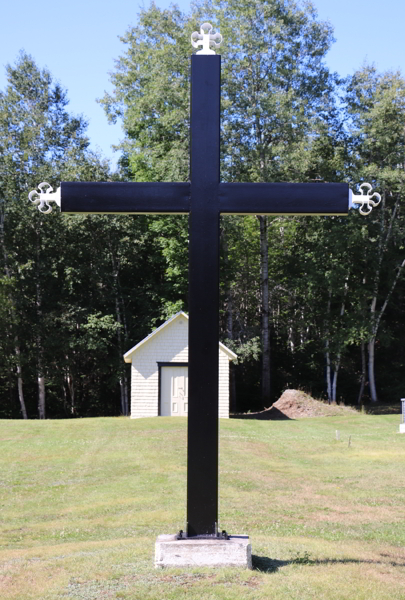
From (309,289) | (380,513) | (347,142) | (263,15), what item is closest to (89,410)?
(309,289)

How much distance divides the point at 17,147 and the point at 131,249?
756cm

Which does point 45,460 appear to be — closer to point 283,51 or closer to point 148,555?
point 148,555

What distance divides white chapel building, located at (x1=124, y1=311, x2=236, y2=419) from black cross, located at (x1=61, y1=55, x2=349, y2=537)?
21.1 m

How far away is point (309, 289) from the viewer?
3416 centimetres

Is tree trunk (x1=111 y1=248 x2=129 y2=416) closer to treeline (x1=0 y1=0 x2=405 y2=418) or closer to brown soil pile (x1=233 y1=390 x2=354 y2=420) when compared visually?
treeline (x1=0 y1=0 x2=405 y2=418)

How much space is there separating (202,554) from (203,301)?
2023 millimetres

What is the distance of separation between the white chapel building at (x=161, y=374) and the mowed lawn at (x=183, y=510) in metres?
3.35

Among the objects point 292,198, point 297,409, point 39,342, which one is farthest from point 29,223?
point 292,198

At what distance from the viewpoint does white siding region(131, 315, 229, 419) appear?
88.4ft

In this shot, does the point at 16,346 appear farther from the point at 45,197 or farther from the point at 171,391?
the point at 45,197

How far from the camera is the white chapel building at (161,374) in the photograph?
2694 centimetres

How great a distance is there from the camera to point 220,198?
5809mm

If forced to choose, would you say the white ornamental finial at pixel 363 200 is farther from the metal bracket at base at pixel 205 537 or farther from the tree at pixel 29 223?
the tree at pixel 29 223

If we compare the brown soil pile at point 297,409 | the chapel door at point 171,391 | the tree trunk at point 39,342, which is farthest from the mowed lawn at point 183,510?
the tree trunk at point 39,342
